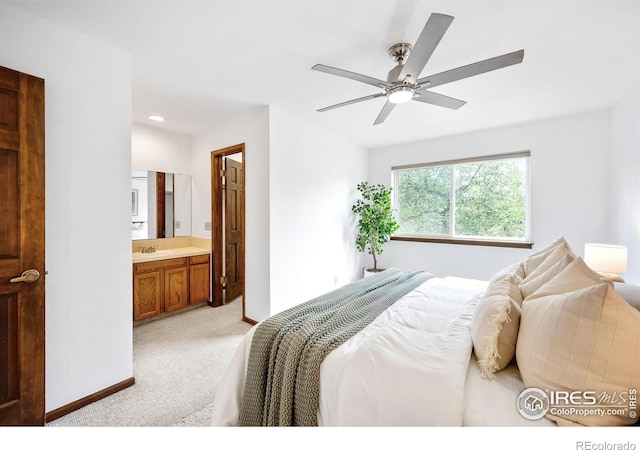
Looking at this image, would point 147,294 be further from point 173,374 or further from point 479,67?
point 479,67

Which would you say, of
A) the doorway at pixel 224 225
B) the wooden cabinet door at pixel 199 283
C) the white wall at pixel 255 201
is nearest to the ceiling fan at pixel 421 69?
the white wall at pixel 255 201

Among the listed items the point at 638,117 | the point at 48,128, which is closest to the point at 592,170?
the point at 638,117

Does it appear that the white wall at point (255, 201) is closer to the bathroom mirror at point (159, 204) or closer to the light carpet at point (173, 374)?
the light carpet at point (173, 374)

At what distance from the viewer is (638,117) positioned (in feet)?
7.45

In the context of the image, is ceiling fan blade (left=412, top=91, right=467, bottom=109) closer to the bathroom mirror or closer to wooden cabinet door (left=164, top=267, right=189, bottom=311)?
wooden cabinet door (left=164, top=267, right=189, bottom=311)

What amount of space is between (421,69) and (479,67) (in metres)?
0.32

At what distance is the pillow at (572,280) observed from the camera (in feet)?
3.67

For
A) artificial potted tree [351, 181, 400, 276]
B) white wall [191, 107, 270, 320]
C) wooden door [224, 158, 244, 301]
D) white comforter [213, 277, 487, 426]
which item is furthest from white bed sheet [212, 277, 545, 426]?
artificial potted tree [351, 181, 400, 276]

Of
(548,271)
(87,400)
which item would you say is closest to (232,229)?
(87,400)

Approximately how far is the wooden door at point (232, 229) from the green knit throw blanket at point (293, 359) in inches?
97.3

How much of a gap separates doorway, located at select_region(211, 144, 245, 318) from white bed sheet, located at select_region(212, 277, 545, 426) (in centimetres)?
248

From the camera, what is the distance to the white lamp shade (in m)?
2.14

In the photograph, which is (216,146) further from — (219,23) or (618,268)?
(618,268)

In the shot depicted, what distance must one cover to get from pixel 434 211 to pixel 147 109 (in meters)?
4.06
